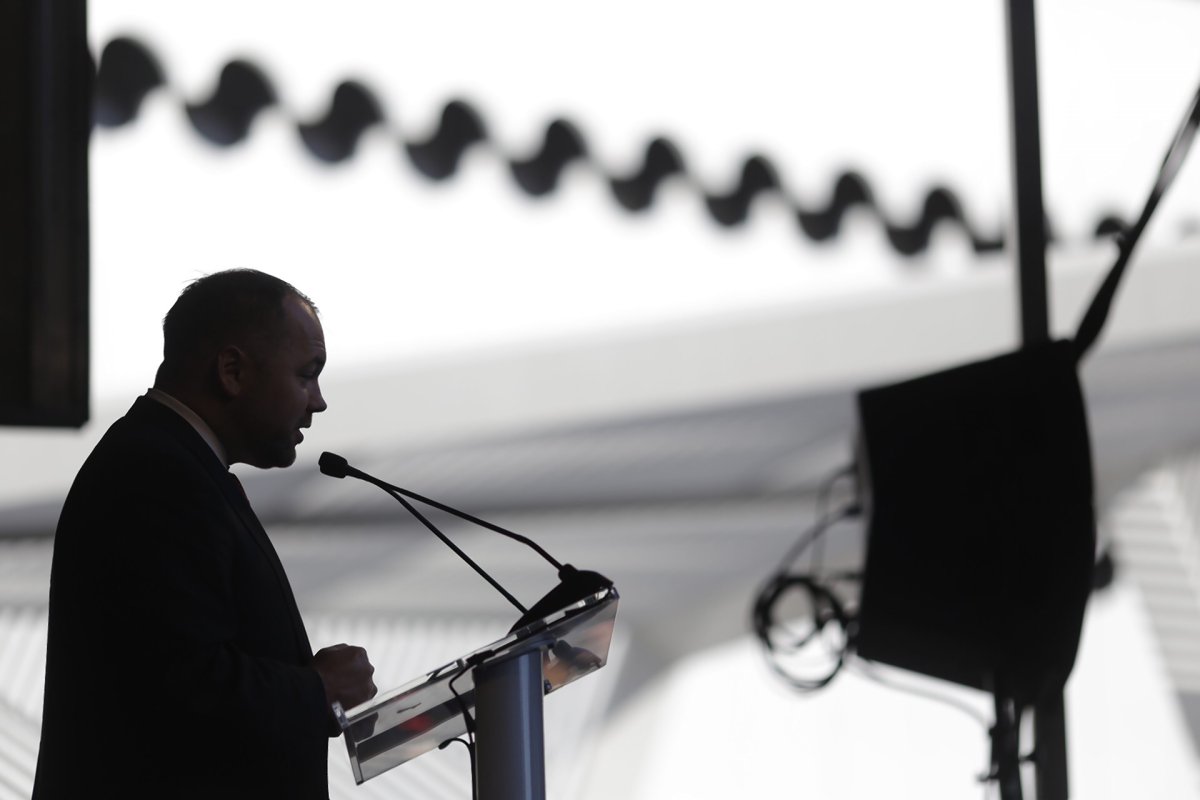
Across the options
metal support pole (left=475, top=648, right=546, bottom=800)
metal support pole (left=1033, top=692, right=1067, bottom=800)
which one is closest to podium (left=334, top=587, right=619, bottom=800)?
metal support pole (left=475, top=648, right=546, bottom=800)

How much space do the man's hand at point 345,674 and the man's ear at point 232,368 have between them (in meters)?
0.26

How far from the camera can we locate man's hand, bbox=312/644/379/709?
4.07ft

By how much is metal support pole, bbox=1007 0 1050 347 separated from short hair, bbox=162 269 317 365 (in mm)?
1740

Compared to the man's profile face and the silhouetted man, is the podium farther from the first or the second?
the man's profile face

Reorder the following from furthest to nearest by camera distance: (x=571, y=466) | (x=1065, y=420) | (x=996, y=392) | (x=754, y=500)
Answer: (x=754, y=500) < (x=571, y=466) < (x=996, y=392) < (x=1065, y=420)

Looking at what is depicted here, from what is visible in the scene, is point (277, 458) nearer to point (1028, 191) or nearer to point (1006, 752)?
point (1006, 752)

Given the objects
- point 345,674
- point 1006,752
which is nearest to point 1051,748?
point 1006,752

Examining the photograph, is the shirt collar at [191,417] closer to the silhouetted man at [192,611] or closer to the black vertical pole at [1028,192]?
the silhouetted man at [192,611]

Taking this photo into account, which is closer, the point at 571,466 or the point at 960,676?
the point at 960,676

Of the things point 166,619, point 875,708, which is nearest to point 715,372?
point 875,708

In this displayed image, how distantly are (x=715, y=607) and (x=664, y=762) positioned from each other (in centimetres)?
44

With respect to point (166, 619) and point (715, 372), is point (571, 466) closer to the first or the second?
point (715, 372)

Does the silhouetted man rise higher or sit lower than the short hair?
lower

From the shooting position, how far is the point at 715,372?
3455mm
